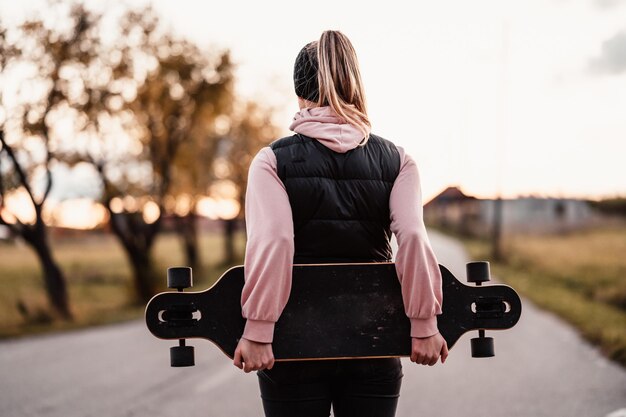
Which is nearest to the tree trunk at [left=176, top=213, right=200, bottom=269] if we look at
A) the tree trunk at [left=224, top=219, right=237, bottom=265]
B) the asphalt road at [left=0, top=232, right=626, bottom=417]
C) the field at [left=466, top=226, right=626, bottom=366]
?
the tree trunk at [left=224, top=219, right=237, bottom=265]

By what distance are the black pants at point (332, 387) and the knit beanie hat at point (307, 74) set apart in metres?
0.88

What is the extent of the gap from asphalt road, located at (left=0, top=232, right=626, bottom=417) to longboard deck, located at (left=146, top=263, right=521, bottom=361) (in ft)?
12.5

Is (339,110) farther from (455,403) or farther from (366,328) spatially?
(455,403)

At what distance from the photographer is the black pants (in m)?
2.14

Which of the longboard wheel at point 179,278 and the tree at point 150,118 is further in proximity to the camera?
the tree at point 150,118

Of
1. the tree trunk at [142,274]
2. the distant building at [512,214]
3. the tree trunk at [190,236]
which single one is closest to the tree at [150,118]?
the tree trunk at [142,274]

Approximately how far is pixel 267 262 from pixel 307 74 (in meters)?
0.65

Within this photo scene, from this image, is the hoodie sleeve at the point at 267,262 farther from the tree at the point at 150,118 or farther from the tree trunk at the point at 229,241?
the tree trunk at the point at 229,241

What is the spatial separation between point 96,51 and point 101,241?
38.7 meters

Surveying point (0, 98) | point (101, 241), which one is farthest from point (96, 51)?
point (101, 241)

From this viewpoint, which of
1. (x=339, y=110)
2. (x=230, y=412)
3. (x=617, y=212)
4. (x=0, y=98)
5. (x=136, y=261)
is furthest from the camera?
(x=617, y=212)

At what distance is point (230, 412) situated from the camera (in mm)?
5766

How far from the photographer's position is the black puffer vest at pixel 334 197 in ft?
6.99

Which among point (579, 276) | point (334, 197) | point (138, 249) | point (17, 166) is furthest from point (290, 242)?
point (138, 249)
